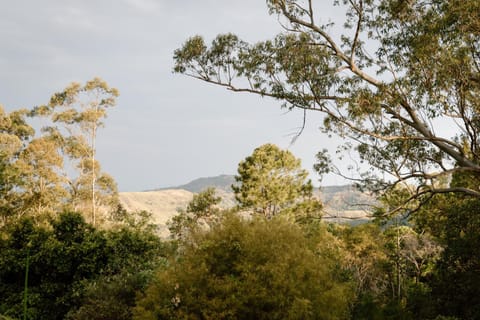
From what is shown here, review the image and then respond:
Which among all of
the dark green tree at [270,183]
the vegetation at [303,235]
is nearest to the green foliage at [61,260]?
the vegetation at [303,235]

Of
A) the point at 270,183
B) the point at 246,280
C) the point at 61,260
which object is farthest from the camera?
the point at 270,183

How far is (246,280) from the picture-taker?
796cm

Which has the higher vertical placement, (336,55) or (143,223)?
(336,55)

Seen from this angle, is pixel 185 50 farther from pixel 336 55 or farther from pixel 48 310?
pixel 48 310

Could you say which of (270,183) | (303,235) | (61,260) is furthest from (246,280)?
(270,183)

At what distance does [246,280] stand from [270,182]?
1786cm

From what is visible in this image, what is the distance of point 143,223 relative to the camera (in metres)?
25.4

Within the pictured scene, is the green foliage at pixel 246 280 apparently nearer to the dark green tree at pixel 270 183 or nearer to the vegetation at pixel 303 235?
the vegetation at pixel 303 235

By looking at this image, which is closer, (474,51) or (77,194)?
(474,51)

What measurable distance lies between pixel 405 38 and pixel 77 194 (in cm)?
1927

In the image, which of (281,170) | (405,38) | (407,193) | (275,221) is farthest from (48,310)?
(281,170)

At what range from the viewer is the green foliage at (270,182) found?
25.5 metres

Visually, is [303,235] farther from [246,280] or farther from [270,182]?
[270,182]

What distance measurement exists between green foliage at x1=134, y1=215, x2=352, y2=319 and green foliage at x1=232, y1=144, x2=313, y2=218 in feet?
54.4
